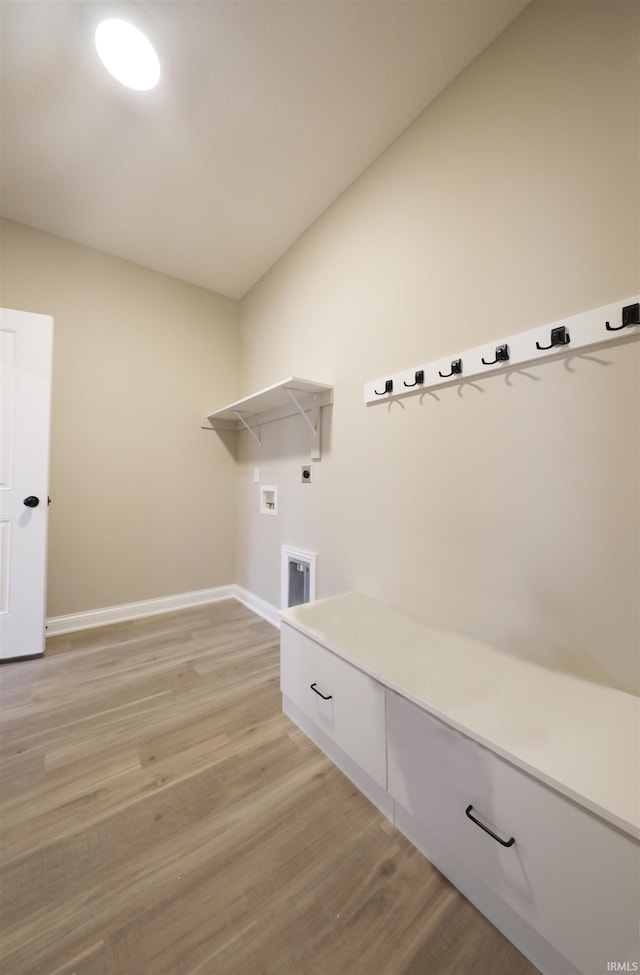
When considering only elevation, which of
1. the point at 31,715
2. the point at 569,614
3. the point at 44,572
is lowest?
the point at 31,715

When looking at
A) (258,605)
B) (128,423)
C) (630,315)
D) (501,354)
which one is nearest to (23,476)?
(128,423)

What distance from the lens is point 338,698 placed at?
1.21 metres

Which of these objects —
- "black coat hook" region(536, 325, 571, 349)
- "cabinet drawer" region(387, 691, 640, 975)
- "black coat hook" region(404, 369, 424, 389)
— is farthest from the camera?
"black coat hook" region(404, 369, 424, 389)

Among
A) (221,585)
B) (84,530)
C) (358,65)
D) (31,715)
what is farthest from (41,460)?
(358,65)

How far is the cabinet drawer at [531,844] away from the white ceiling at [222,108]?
7.56 ft

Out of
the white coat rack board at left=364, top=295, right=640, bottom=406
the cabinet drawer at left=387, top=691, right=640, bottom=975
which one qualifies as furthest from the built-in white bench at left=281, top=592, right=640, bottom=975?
the white coat rack board at left=364, top=295, right=640, bottom=406

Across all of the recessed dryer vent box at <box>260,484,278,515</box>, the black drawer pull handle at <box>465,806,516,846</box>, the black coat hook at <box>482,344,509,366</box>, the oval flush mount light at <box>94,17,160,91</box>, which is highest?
the oval flush mount light at <box>94,17,160,91</box>

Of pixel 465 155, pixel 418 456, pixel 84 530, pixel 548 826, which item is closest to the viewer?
pixel 548 826

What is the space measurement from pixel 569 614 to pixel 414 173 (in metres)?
1.90

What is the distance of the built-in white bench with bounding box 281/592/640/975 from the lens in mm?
632

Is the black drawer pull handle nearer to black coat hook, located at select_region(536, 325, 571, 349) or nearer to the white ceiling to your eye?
black coat hook, located at select_region(536, 325, 571, 349)

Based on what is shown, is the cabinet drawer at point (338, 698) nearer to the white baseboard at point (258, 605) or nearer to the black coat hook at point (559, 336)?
the white baseboard at point (258, 605)

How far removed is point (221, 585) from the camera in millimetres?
3066

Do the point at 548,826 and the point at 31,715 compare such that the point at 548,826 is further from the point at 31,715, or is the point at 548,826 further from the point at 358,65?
the point at 358,65
